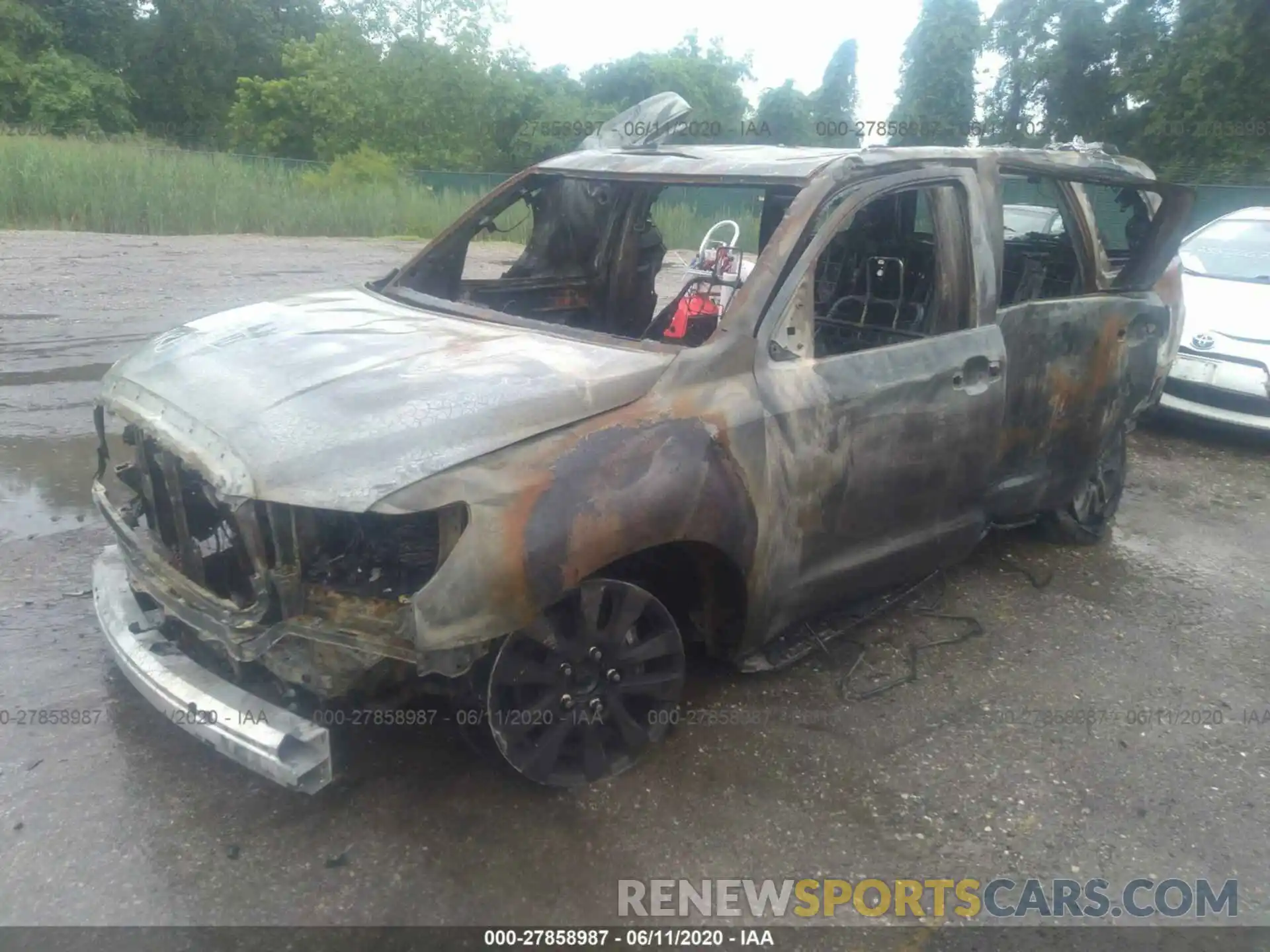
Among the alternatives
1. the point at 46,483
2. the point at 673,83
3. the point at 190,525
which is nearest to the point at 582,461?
the point at 190,525

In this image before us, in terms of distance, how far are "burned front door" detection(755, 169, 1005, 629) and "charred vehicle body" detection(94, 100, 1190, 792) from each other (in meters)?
0.01

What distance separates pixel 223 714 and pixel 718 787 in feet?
4.70

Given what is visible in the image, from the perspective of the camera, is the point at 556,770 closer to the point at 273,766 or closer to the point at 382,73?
the point at 273,766

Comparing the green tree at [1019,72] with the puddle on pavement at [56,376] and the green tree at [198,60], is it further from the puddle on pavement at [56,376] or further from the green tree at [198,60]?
the green tree at [198,60]

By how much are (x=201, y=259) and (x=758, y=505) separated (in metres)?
11.5

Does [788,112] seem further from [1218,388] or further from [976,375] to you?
[976,375]

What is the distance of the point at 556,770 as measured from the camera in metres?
2.81

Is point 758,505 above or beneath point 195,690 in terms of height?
above

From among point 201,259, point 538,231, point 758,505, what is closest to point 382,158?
point 201,259

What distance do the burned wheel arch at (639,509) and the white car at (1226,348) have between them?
5170 millimetres

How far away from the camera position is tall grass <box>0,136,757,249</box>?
47.5 ft

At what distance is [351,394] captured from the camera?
8.43 ft

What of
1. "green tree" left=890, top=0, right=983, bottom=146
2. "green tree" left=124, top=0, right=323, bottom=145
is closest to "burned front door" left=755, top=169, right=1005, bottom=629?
"green tree" left=890, top=0, right=983, bottom=146

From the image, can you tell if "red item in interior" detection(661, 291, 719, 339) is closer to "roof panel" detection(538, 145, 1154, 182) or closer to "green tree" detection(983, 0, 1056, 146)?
"roof panel" detection(538, 145, 1154, 182)
